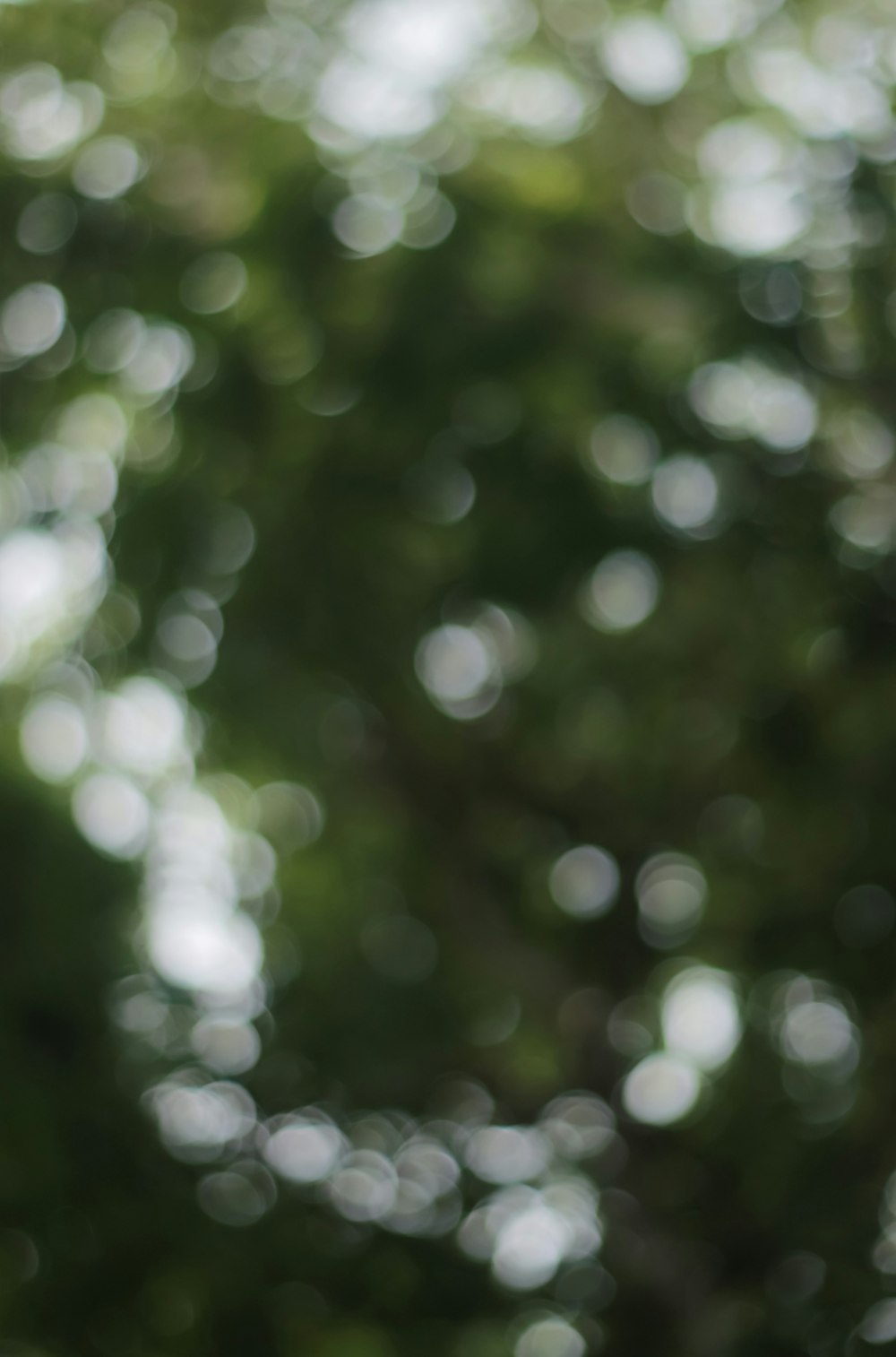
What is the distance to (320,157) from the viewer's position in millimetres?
2975

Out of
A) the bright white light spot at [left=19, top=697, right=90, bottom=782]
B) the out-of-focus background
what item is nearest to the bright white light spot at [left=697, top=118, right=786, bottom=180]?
the out-of-focus background

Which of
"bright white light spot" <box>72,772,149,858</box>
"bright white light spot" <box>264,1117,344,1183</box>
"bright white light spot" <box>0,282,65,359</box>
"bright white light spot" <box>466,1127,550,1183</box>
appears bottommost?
"bright white light spot" <box>466,1127,550,1183</box>

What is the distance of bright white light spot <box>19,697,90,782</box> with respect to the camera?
3.71 m

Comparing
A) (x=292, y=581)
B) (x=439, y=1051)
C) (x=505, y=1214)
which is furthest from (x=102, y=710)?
(x=505, y=1214)

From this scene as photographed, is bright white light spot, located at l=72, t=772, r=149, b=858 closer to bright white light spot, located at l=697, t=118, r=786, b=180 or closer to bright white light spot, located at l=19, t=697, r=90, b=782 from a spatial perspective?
bright white light spot, located at l=19, t=697, r=90, b=782

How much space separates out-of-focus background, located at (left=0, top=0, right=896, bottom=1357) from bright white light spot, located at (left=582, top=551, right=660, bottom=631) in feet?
0.05

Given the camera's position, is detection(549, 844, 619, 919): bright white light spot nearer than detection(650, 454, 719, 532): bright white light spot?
No

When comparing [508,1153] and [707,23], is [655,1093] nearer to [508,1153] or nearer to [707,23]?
[508,1153]

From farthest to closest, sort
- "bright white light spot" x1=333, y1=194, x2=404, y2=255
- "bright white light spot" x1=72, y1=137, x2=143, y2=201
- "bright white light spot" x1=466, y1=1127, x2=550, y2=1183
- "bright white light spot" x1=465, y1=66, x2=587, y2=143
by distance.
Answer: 1. "bright white light spot" x1=466, y1=1127, x2=550, y2=1183
2. "bright white light spot" x1=465, y1=66, x2=587, y2=143
3. "bright white light spot" x1=72, y1=137, x2=143, y2=201
4. "bright white light spot" x1=333, y1=194, x2=404, y2=255

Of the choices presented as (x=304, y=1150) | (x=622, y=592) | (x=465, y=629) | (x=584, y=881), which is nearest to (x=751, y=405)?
(x=622, y=592)

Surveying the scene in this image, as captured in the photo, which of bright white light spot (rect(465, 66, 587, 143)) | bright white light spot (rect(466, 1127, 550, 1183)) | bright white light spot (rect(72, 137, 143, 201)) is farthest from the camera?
bright white light spot (rect(466, 1127, 550, 1183))

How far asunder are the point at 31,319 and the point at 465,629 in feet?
4.08

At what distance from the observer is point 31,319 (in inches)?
121

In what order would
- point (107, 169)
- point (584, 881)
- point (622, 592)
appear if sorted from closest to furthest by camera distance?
1. point (107, 169)
2. point (622, 592)
3. point (584, 881)
